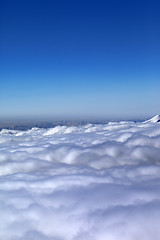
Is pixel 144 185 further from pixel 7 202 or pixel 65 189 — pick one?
pixel 7 202

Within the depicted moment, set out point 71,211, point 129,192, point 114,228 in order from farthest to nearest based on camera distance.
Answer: point 129,192
point 71,211
point 114,228

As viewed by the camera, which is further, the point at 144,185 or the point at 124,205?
the point at 144,185

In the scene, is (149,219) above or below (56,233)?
above

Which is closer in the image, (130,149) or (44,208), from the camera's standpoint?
(44,208)

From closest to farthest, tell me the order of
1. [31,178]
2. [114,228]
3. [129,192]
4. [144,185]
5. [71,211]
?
[114,228], [71,211], [129,192], [144,185], [31,178]

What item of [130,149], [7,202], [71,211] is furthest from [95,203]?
[130,149]

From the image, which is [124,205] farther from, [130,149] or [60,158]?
[60,158]

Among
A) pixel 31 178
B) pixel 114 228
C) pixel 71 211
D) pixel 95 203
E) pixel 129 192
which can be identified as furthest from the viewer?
pixel 31 178

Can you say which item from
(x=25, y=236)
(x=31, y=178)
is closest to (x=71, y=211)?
(x=25, y=236)

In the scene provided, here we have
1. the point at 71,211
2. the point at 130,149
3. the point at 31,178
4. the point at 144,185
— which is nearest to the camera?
the point at 71,211
